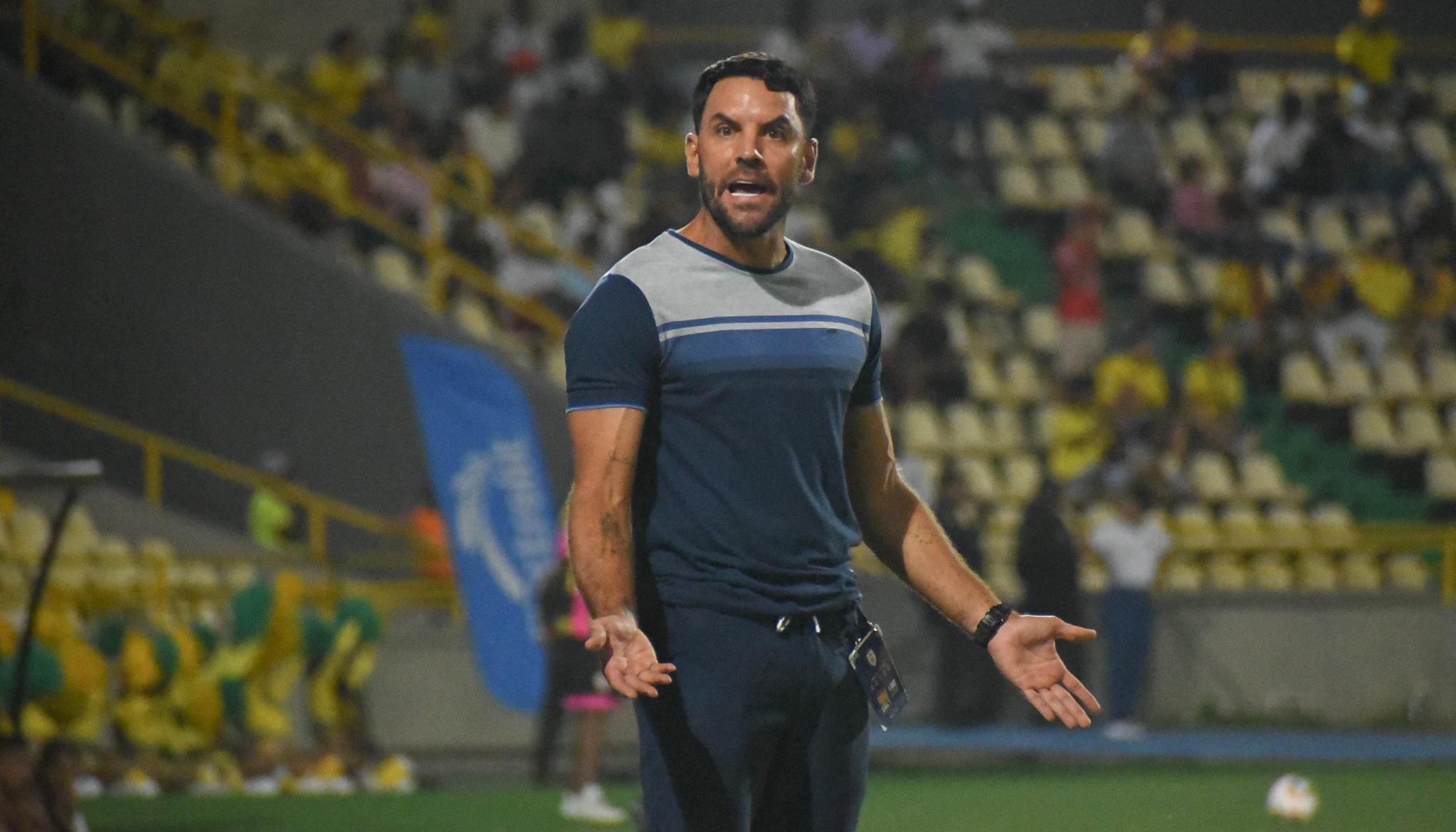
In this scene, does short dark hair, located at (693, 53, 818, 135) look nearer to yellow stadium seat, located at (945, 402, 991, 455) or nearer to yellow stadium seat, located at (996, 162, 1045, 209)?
yellow stadium seat, located at (945, 402, 991, 455)

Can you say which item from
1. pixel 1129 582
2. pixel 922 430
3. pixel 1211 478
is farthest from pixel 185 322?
pixel 1211 478

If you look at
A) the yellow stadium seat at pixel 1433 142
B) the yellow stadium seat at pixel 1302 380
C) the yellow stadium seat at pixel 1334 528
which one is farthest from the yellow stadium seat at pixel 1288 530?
the yellow stadium seat at pixel 1433 142

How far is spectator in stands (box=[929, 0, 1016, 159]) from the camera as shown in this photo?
857 inches

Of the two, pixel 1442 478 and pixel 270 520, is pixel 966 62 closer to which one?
pixel 1442 478

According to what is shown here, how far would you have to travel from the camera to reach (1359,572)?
18.6m

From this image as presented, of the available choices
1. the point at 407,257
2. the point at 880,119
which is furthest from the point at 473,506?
the point at 880,119

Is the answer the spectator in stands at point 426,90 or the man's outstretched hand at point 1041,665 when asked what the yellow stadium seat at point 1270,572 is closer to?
the spectator in stands at point 426,90

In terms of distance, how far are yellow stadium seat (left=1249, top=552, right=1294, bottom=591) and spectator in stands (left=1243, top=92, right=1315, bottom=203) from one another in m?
5.14

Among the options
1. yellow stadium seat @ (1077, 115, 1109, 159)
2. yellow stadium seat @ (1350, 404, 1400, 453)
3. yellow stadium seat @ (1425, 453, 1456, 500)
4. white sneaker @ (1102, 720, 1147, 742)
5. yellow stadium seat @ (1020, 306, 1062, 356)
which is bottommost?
white sneaker @ (1102, 720, 1147, 742)

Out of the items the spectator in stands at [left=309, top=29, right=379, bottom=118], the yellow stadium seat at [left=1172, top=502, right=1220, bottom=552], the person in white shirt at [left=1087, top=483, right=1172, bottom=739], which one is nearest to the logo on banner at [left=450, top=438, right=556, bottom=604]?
the person in white shirt at [left=1087, top=483, right=1172, bottom=739]

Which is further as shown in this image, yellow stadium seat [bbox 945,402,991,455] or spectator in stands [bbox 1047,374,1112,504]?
yellow stadium seat [bbox 945,402,991,455]

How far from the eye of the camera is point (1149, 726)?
1778 centimetres

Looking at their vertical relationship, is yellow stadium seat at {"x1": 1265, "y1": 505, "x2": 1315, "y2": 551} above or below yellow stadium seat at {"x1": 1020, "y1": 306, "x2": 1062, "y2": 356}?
below

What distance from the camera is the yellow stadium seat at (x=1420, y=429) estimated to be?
793 inches
